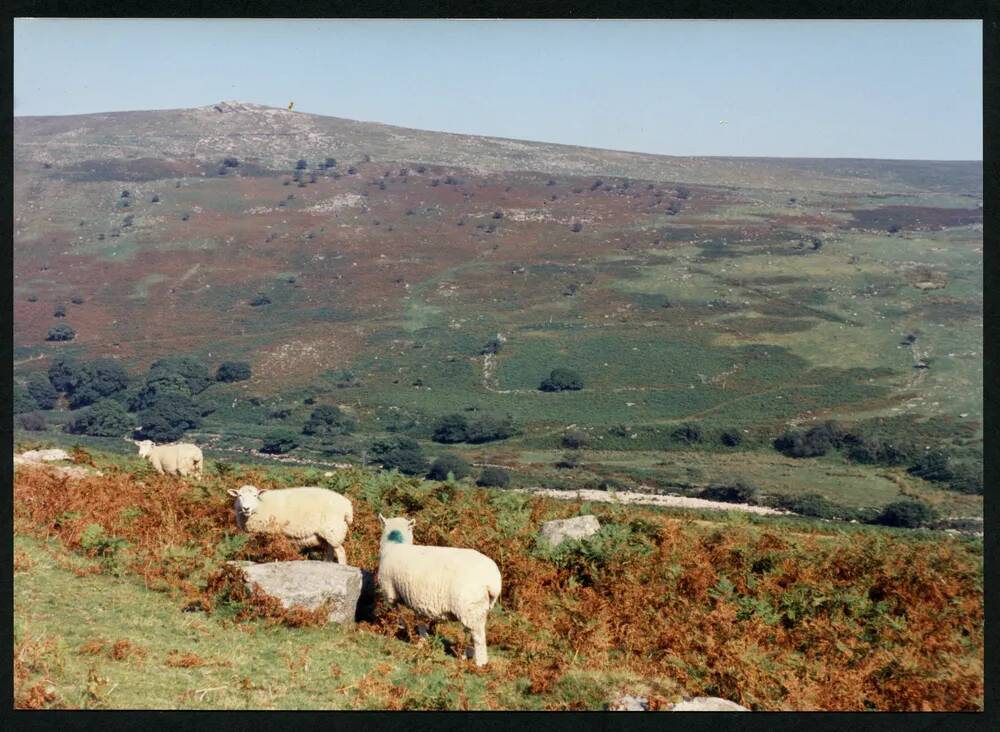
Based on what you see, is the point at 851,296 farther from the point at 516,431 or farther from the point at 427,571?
the point at 427,571

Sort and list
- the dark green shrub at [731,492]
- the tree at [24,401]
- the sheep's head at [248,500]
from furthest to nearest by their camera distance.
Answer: the tree at [24,401] → the dark green shrub at [731,492] → the sheep's head at [248,500]

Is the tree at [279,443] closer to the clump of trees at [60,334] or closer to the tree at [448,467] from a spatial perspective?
the tree at [448,467]

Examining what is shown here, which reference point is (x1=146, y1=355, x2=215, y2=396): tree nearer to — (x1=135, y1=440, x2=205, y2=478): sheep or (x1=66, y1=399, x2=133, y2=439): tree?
(x1=66, y1=399, x2=133, y2=439): tree

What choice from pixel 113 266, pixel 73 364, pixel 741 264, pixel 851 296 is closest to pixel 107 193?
pixel 113 266

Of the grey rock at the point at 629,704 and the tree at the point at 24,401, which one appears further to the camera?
the tree at the point at 24,401

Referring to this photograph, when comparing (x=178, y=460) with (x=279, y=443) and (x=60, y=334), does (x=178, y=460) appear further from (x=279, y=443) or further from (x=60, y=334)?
(x=60, y=334)

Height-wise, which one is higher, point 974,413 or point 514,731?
point 514,731

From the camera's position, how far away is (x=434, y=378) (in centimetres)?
10850

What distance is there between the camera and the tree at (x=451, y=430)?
91.2m

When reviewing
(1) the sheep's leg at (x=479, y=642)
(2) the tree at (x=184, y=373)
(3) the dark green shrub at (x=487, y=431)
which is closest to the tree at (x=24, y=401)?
(2) the tree at (x=184, y=373)

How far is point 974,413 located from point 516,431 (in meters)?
41.3

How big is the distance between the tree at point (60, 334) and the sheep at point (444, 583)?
110791 millimetres

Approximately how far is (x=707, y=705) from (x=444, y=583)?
3676 mm

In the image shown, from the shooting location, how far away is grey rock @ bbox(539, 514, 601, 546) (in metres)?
18.4
